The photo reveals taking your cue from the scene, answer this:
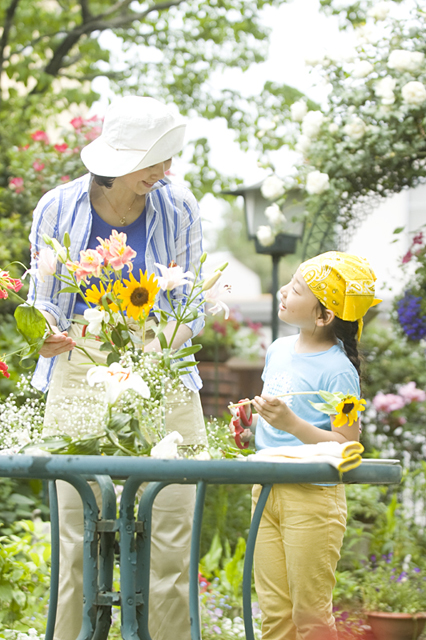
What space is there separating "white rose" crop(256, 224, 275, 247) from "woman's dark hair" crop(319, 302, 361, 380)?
2.18m

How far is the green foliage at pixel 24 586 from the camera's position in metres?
2.46

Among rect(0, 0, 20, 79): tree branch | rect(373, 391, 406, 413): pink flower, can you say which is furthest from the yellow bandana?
rect(0, 0, 20, 79): tree branch

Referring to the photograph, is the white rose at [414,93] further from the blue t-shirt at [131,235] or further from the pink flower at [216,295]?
the pink flower at [216,295]

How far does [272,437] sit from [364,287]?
426mm

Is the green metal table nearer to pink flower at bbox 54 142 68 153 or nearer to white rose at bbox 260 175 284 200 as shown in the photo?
white rose at bbox 260 175 284 200

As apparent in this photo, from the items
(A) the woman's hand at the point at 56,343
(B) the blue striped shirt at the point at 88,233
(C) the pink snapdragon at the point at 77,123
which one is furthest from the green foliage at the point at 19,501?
(C) the pink snapdragon at the point at 77,123

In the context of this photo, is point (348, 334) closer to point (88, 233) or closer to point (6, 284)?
point (88, 233)

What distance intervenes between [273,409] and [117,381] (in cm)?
35

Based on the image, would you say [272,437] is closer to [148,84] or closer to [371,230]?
[148,84]

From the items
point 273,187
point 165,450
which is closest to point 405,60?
point 273,187

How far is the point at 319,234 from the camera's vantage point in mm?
3619

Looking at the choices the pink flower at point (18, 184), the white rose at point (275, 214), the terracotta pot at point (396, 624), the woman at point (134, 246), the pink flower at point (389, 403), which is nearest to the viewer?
the woman at point (134, 246)

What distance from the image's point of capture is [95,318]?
1351 mm

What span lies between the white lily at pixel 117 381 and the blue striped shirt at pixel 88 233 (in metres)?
0.59
